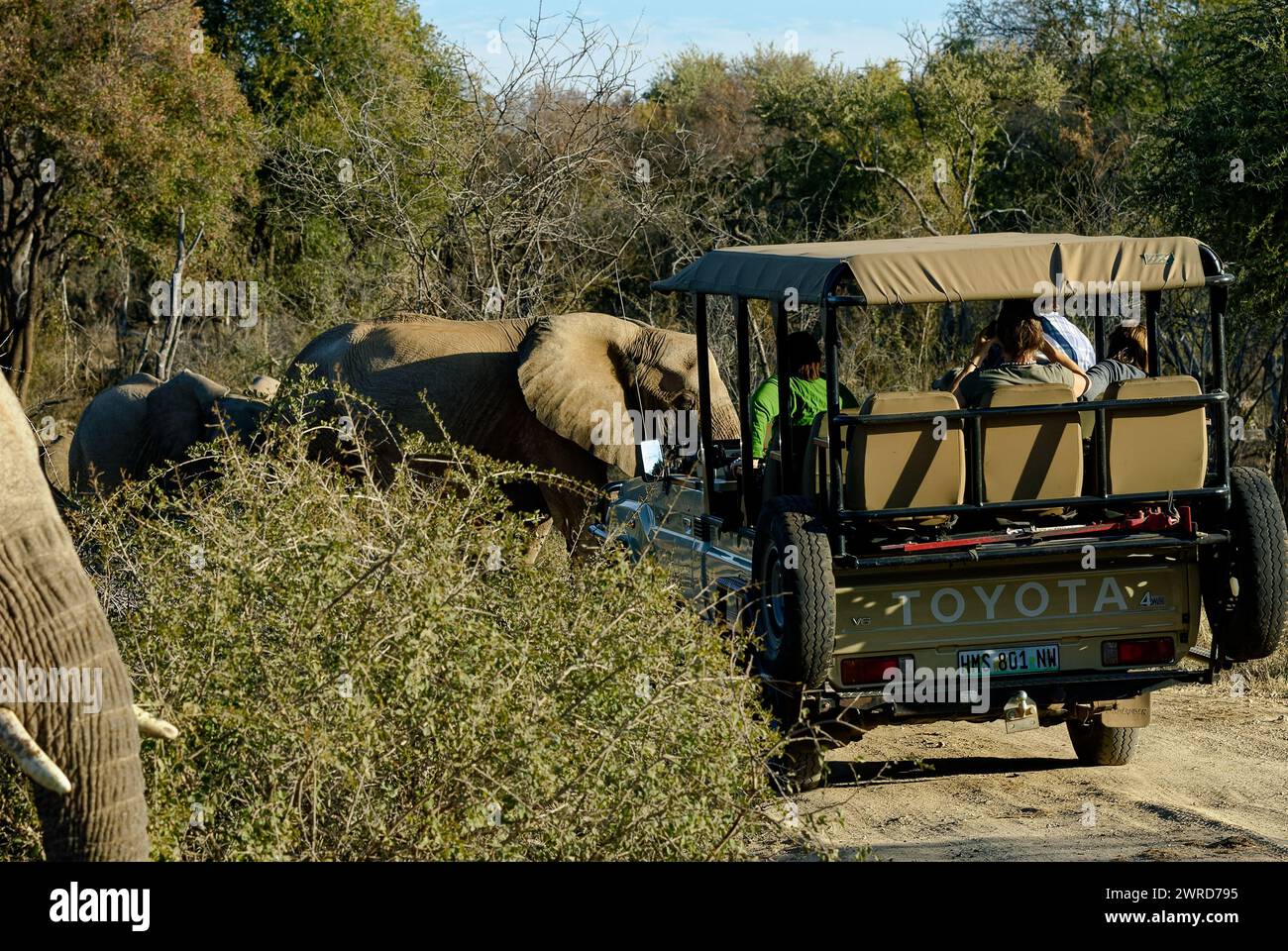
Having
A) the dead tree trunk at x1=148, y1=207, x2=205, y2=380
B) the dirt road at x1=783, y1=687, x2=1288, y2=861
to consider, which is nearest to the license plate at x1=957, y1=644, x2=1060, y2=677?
the dirt road at x1=783, y1=687, x2=1288, y2=861

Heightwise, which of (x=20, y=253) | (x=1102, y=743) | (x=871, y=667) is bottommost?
(x=1102, y=743)

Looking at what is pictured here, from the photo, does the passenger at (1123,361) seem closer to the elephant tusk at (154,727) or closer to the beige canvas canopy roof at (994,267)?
the beige canvas canopy roof at (994,267)

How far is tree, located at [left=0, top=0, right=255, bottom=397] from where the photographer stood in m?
16.5

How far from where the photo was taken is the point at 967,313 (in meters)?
16.9

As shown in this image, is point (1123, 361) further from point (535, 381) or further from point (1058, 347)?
point (535, 381)

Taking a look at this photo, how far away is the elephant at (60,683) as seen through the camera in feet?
12.9

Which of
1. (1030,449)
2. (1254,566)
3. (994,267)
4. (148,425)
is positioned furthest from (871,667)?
(148,425)

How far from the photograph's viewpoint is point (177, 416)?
12344 mm

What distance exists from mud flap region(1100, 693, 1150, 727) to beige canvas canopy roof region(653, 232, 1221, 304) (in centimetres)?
162

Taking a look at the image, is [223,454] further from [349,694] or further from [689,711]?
[689,711]

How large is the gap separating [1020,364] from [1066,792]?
178 cm

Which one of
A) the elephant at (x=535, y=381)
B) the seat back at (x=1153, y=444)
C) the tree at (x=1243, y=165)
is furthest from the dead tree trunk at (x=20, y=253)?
the seat back at (x=1153, y=444)
